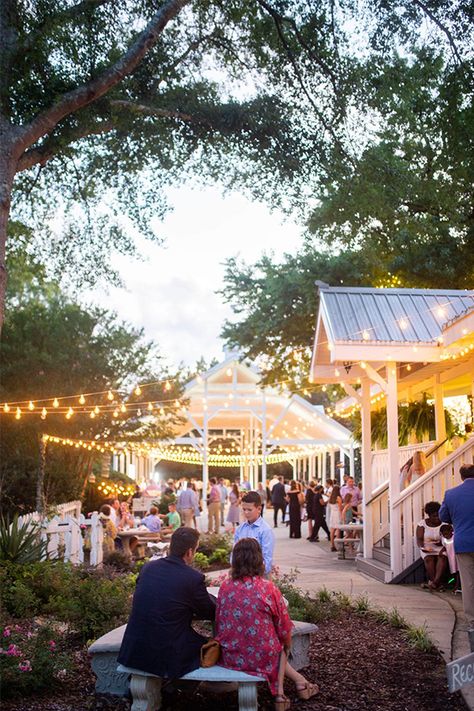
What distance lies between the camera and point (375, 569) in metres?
12.9

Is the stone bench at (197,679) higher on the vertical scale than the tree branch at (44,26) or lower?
lower

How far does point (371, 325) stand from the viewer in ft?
43.4

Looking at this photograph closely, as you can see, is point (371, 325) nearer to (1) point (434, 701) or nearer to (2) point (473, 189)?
(2) point (473, 189)

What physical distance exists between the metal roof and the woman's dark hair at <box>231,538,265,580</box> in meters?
7.37

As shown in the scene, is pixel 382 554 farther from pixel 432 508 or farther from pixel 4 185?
pixel 4 185

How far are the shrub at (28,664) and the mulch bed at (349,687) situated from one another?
10 centimetres

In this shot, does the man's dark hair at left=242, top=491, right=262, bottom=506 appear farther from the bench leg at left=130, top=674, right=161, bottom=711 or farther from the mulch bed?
the bench leg at left=130, top=674, right=161, bottom=711

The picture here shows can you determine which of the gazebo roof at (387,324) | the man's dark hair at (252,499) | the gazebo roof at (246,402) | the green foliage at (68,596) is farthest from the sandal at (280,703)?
the gazebo roof at (246,402)

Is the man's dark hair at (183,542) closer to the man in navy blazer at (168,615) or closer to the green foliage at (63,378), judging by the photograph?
the man in navy blazer at (168,615)

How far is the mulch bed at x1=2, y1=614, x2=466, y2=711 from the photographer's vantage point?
555 cm

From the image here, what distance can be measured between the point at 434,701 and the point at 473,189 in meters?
6.63

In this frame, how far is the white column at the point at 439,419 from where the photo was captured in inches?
531

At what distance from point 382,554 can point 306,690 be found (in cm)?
831

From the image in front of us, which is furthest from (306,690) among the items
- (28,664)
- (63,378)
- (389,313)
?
(63,378)
